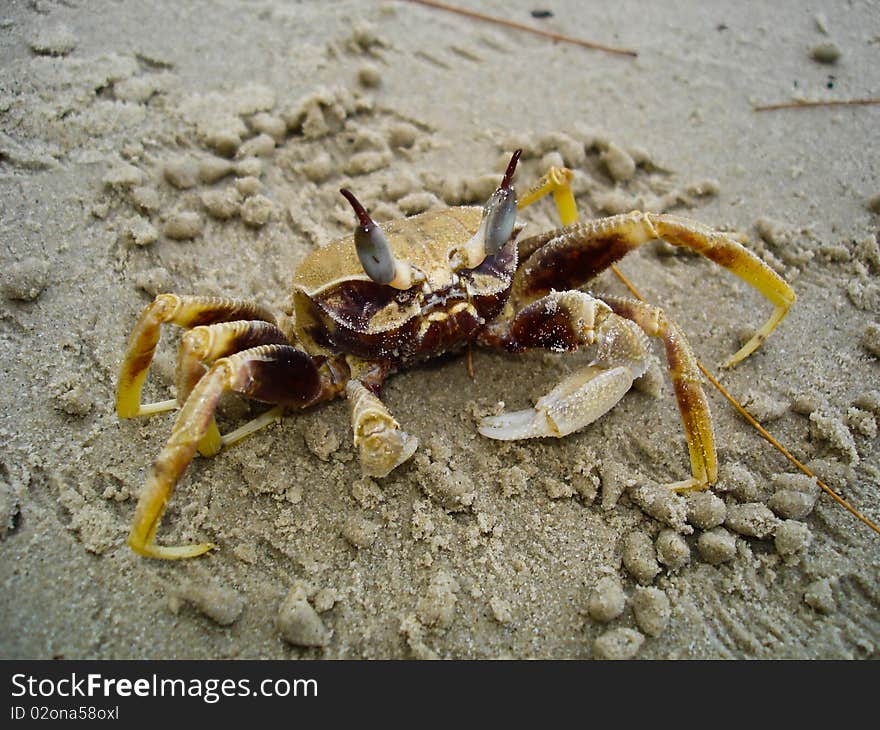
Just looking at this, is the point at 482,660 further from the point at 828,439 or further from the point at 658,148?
the point at 658,148

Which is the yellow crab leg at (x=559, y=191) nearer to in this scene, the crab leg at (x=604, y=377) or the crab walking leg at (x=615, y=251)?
the crab walking leg at (x=615, y=251)

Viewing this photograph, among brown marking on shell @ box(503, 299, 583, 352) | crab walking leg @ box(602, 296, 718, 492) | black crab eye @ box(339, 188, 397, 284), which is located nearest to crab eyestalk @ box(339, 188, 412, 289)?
black crab eye @ box(339, 188, 397, 284)

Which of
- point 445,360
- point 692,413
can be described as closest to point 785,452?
point 692,413

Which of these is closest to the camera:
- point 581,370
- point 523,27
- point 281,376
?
point 281,376

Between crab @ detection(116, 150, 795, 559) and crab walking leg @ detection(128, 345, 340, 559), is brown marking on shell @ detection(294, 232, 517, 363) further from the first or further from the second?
crab walking leg @ detection(128, 345, 340, 559)

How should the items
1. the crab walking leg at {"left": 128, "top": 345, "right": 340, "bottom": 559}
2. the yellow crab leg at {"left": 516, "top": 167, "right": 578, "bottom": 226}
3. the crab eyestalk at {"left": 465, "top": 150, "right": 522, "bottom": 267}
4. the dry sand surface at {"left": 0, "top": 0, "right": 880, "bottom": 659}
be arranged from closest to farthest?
1. the crab walking leg at {"left": 128, "top": 345, "right": 340, "bottom": 559}
2. the dry sand surface at {"left": 0, "top": 0, "right": 880, "bottom": 659}
3. the crab eyestalk at {"left": 465, "top": 150, "right": 522, "bottom": 267}
4. the yellow crab leg at {"left": 516, "top": 167, "right": 578, "bottom": 226}

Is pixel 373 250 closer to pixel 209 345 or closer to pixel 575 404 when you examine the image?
pixel 209 345

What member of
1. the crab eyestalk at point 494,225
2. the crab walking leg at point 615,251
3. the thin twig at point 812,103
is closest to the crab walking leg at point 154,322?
the crab eyestalk at point 494,225
